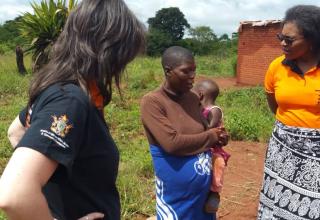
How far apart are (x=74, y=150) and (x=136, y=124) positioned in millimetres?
6445

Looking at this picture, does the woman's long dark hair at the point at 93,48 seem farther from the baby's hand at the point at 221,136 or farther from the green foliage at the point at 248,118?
the green foliage at the point at 248,118

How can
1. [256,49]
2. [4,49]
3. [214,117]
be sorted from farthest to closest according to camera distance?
[4,49] < [256,49] < [214,117]

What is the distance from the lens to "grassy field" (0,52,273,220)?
13.6 feet

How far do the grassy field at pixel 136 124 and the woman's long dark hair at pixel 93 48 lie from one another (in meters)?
0.19

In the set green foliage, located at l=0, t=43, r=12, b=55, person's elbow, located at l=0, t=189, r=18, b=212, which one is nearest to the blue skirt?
person's elbow, located at l=0, t=189, r=18, b=212

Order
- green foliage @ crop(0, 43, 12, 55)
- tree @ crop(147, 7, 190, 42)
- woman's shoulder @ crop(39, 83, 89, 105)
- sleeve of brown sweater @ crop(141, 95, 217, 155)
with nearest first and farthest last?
woman's shoulder @ crop(39, 83, 89, 105) < sleeve of brown sweater @ crop(141, 95, 217, 155) < green foliage @ crop(0, 43, 12, 55) < tree @ crop(147, 7, 190, 42)

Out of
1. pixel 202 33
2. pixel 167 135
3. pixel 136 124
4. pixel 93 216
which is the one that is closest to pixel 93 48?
pixel 93 216

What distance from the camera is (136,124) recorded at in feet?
25.2

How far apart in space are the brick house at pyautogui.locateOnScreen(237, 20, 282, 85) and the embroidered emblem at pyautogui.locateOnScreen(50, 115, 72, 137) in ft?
39.5

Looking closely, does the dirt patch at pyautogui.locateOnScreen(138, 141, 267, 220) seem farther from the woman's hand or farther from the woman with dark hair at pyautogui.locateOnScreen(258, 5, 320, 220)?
the woman's hand

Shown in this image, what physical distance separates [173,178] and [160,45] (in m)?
35.9

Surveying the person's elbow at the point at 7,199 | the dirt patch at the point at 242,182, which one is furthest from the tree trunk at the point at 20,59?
the person's elbow at the point at 7,199

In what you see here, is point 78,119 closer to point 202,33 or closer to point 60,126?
point 60,126

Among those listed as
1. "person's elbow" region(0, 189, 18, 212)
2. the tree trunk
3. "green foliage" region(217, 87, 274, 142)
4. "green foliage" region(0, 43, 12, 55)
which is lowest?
"green foliage" region(0, 43, 12, 55)
